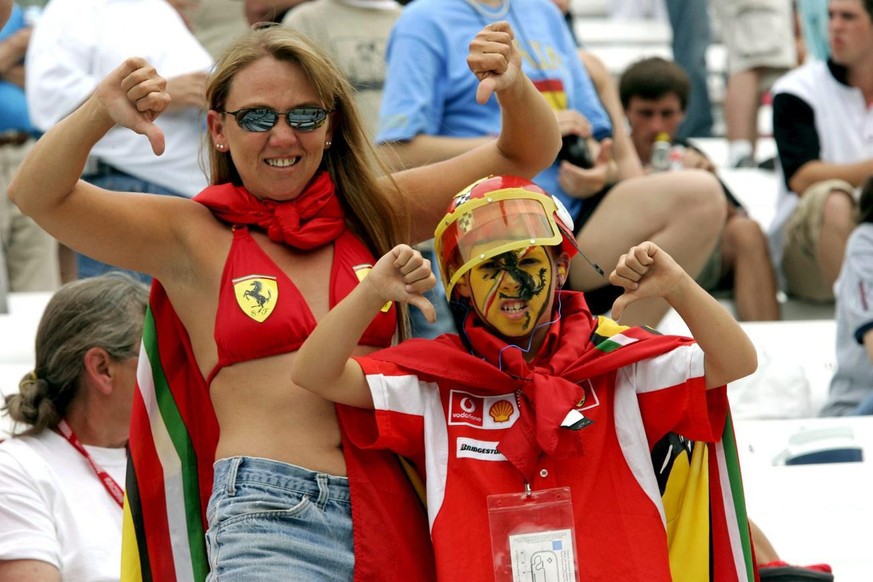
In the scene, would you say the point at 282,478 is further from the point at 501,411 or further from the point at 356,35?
the point at 356,35

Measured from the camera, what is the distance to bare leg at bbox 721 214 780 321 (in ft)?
21.2

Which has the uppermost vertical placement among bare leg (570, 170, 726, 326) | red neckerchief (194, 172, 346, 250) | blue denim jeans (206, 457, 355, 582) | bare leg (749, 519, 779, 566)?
bare leg (570, 170, 726, 326)

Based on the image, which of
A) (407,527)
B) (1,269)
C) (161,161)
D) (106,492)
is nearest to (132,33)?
(161,161)

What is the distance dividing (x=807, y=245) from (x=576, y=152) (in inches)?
74.0

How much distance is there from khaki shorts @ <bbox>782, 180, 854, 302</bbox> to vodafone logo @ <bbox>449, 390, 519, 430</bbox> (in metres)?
3.53

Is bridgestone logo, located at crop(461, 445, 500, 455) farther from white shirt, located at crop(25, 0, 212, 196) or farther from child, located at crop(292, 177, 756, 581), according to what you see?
white shirt, located at crop(25, 0, 212, 196)

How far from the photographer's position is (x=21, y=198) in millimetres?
3160

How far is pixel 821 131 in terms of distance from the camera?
679 cm

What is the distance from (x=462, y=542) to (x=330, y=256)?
2.32 feet

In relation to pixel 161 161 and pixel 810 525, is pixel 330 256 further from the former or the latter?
pixel 161 161

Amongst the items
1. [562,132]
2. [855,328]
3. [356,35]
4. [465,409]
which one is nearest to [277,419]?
[465,409]

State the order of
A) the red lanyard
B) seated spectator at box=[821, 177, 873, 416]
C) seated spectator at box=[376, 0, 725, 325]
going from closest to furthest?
the red lanyard < seated spectator at box=[376, 0, 725, 325] < seated spectator at box=[821, 177, 873, 416]

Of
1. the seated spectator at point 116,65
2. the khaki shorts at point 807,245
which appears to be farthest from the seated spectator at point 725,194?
the seated spectator at point 116,65

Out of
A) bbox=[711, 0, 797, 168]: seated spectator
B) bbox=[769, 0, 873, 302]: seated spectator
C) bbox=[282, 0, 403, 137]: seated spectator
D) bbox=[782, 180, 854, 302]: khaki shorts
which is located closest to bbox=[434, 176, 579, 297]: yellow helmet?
bbox=[282, 0, 403, 137]: seated spectator
